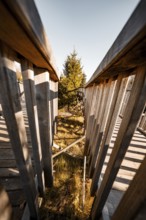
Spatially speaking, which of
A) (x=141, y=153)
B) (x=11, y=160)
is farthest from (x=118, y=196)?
(x=11, y=160)

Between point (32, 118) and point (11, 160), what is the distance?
1.22 m

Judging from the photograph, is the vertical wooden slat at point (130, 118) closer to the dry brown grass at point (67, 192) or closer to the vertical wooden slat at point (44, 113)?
the vertical wooden slat at point (44, 113)

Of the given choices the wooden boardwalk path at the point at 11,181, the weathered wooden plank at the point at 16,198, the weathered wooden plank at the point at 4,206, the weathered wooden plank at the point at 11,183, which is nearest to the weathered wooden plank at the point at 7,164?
the wooden boardwalk path at the point at 11,181

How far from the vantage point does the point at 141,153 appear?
2.27 meters

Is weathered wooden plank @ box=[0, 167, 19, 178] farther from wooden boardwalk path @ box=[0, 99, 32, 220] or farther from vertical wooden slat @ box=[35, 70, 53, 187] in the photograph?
vertical wooden slat @ box=[35, 70, 53, 187]

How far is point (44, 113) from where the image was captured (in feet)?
4.47

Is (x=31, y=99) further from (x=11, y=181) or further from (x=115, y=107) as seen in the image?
(x=11, y=181)

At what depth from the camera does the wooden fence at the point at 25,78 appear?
1.20 feet

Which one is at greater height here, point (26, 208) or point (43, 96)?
point (43, 96)

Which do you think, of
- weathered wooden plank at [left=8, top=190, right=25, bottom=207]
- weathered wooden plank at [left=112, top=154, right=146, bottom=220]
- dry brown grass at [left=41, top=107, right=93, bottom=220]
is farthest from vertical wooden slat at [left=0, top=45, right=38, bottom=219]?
dry brown grass at [left=41, top=107, right=93, bottom=220]

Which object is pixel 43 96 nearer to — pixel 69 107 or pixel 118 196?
pixel 118 196

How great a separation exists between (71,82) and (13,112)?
35.1 feet

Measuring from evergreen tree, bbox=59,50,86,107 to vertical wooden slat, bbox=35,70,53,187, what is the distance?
7125mm

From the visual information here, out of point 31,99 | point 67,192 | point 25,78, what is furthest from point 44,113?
point 67,192
